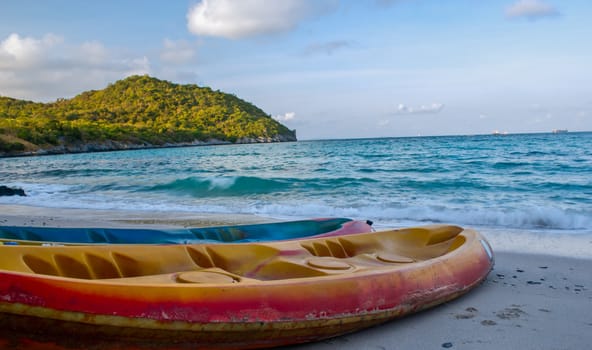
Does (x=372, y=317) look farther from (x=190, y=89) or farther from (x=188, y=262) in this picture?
(x=190, y=89)

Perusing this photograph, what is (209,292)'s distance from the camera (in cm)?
247

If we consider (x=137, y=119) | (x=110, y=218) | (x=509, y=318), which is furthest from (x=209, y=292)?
(x=137, y=119)

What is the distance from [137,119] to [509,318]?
99.9 metres

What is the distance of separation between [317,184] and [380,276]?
1106 cm

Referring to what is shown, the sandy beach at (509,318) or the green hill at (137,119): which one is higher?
the green hill at (137,119)

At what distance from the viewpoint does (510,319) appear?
323cm

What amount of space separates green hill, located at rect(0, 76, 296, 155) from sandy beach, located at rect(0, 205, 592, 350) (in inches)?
2444

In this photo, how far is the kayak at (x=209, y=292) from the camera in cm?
219

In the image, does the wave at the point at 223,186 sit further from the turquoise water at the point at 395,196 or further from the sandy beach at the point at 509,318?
the sandy beach at the point at 509,318

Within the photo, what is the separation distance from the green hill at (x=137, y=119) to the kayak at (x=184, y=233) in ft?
195

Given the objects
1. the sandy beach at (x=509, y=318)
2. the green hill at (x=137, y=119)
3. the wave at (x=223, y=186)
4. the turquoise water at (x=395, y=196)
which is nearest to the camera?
the sandy beach at (x=509, y=318)

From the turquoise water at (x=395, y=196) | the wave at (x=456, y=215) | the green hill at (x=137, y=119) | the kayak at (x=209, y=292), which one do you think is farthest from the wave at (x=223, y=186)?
the green hill at (x=137, y=119)

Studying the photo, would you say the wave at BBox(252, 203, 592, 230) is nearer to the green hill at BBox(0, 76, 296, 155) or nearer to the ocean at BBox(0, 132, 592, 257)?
the ocean at BBox(0, 132, 592, 257)

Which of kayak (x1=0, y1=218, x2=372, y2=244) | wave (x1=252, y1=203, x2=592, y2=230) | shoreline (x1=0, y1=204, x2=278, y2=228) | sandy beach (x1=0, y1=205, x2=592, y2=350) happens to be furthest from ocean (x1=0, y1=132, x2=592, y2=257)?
kayak (x1=0, y1=218, x2=372, y2=244)
